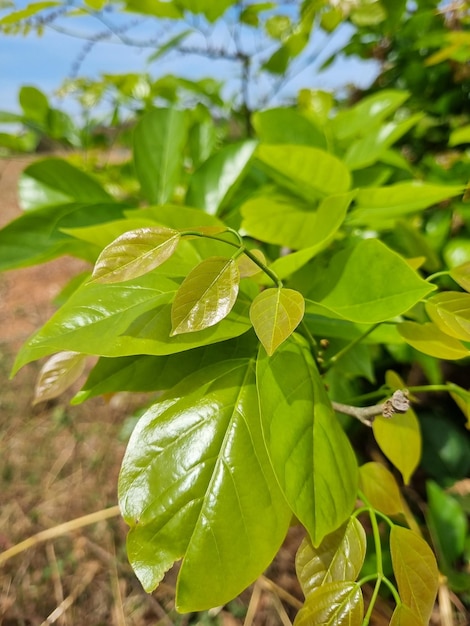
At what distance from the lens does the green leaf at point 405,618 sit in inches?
11.3

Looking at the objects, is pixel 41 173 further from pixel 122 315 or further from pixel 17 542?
pixel 17 542

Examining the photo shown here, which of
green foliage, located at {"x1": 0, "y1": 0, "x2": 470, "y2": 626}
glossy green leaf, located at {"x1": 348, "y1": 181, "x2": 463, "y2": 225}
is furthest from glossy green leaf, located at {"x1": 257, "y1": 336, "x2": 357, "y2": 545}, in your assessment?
glossy green leaf, located at {"x1": 348, "y1": 181, "x2": 463, "y2": 225}

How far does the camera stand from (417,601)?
0.30 meters

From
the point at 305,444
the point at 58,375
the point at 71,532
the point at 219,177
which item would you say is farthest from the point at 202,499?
the point at 71,532

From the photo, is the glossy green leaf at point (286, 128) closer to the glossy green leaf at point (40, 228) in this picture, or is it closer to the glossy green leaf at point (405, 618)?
the glossy green leaf at point (40, 228)

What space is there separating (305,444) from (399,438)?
0.41ft

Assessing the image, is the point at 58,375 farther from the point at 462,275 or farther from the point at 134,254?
Answer: the point at 462,275

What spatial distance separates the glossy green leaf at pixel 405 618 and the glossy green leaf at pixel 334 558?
1.3 inches

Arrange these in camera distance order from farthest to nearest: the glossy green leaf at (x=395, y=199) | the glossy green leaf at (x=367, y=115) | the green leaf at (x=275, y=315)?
the glossy green leaf at (x=367, y=115) < the glossy green leaf at (x=395, y=199) < the green leaf at (x=275, y=315)

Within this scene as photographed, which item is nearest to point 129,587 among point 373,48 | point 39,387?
point 39,387

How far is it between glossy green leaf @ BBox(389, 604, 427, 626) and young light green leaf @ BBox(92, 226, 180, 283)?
0.28 meters

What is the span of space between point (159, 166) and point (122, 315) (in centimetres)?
39

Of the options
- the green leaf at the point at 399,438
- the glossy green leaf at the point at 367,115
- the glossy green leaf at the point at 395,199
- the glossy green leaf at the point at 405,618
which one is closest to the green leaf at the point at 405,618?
the glossy green leaf at the point at 405,618

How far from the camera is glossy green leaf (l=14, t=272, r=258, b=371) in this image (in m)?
0.29
